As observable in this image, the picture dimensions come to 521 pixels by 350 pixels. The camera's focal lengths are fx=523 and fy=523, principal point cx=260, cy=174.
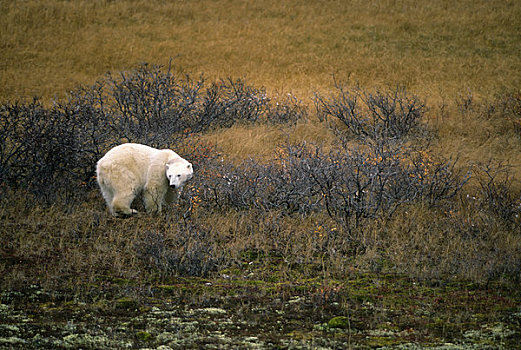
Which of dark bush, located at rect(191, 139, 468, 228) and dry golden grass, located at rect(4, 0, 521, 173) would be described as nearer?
dark bush, located at rect(191, 139, 468, 228)

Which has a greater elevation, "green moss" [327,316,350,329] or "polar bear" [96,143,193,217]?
"polar bear" [96,143,193,217]

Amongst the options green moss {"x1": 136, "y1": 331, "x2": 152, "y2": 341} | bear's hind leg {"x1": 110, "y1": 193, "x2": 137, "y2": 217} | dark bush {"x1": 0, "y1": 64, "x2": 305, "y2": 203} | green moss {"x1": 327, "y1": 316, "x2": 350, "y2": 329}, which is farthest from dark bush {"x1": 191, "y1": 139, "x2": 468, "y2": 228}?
green moss {"x1": 136, "y1": 331, "x2": 152, "y2": 341}

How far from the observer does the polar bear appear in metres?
6.90

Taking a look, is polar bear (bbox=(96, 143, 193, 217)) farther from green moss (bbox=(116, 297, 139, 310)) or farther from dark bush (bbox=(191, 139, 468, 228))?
green moss (bbox=(116, 297, 139, 310))

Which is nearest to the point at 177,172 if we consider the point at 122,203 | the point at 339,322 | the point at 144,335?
the point at 122,203

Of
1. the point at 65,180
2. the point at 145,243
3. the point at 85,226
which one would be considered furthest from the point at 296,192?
the point at 65,180

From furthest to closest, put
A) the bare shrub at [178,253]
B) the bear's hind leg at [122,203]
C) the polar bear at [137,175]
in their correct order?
the bear's hind leg at [122,203] → the polar bear at [137,175] → the bare shrub at [178,253]

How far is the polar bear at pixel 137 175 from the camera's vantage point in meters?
6.90

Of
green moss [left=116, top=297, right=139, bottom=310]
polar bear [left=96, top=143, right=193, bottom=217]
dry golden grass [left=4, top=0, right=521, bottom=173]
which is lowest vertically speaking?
green moss [left=116, top=297, right=139, bottom=310]

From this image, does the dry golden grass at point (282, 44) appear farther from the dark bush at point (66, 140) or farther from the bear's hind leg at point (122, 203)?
the bear's hind leg at point (122, 203)

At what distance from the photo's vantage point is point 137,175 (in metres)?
7.11

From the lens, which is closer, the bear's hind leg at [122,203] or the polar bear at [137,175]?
the polar bear at [137,175]

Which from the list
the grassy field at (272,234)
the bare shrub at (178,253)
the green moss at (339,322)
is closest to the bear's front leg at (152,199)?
the grassy field at (272,234)

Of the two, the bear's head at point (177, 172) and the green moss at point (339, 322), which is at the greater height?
the bear's head at point (177, 172)
